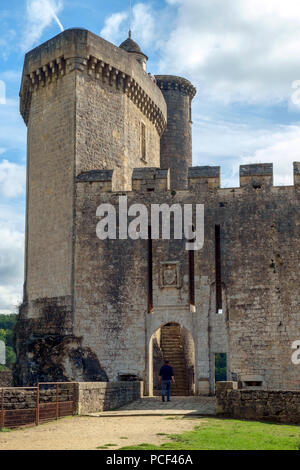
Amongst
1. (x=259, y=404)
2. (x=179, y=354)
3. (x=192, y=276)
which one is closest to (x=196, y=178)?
(x=192, y=276)

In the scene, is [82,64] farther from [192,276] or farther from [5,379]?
[5,379]

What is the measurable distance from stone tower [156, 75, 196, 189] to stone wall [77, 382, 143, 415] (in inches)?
560

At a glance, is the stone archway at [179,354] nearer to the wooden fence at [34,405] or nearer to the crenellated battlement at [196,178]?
the crenellated battlement at [196,178]

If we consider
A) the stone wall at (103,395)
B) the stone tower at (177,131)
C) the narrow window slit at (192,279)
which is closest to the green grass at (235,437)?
the stone wall at (103,395)

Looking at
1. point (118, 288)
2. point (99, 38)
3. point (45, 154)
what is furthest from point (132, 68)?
point (118, 288)

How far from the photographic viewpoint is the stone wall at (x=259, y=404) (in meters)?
13.3

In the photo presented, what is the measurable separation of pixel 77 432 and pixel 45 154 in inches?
524

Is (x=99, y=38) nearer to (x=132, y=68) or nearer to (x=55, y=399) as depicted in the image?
(x=132, y=68)

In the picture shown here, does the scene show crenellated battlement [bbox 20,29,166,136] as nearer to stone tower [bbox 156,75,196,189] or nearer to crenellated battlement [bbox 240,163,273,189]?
crenellated battlement [bbox 240,163,273,189]

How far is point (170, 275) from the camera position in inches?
834

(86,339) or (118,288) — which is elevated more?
(118,288)

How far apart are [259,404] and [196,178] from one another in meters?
9.69

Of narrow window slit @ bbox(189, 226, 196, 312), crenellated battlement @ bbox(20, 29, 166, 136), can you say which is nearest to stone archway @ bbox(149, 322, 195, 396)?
narrow window slit @ bbox(189, 226, 196, 312)

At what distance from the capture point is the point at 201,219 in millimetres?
21422
